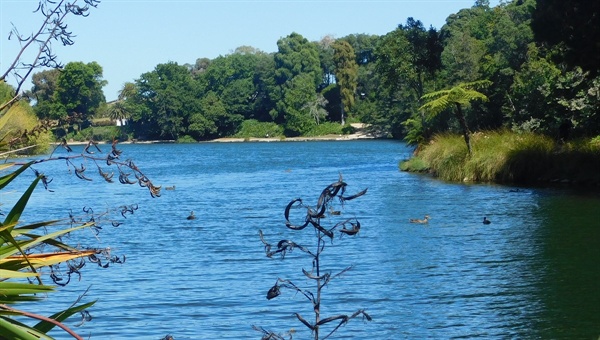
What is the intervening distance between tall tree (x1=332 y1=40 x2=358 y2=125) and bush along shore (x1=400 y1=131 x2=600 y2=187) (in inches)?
2996

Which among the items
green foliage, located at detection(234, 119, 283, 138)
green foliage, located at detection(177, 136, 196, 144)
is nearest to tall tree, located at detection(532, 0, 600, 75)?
green foliage, located at detection(234, 119, 283, 138)

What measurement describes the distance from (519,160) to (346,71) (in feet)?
272

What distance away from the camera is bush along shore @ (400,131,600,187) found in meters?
32.8

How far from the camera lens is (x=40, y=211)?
32.1 m

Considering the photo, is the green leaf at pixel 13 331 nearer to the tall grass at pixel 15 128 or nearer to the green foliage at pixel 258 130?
the tall grass at pixel 15 128

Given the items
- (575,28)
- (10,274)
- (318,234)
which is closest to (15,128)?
(10,274)

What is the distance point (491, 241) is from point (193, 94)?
110m

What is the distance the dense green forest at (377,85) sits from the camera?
27500mm

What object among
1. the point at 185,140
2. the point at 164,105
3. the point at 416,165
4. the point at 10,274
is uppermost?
the point at 10,274

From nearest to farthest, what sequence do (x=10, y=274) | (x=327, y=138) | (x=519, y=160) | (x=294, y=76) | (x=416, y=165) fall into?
1. (x=10, y=274)
2. (x=519, y=160)
3. (x=416, y=165)
4. (x=327, y=138)
5. (x=294, y=76)

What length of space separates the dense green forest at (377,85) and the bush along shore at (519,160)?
1.35 m

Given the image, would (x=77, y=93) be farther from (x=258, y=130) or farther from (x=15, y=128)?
(x=258, y=130)

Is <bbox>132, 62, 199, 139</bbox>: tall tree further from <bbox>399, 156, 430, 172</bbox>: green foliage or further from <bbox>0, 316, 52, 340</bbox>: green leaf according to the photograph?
<bbox>0, 316, 52, 340</bbox>: green leaf

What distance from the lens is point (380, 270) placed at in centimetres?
1786
